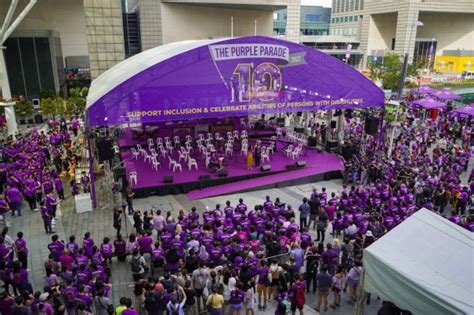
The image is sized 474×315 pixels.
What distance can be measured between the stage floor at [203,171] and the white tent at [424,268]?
10909mm

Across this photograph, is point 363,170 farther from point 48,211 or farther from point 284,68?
point 48,211

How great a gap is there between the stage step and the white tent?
399 inches

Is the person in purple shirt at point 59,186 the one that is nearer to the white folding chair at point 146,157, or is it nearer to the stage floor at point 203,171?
the stage floor at point 203,171

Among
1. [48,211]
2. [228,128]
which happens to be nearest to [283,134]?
[228,128]

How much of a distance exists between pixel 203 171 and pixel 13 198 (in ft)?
26.6

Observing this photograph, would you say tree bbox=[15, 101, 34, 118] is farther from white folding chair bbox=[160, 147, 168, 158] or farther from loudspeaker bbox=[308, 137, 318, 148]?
loudspeaker bbox=[308, 137, 318, 148]

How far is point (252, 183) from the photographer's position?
17922 millimetres

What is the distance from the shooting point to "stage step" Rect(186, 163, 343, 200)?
17.0 m

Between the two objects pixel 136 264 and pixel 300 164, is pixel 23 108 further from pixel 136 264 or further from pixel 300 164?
pixel 136 264

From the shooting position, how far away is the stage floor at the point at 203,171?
1695cm

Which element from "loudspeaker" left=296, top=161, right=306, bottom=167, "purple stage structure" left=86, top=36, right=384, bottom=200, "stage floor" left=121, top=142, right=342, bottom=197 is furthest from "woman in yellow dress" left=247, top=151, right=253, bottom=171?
"loudspeaker" left=296, top=161, right=306, bottom=167

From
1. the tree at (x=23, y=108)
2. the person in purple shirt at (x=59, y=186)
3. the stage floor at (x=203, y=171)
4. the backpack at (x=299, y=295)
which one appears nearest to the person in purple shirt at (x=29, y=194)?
the person in purple shirt at (x=59, y=186)

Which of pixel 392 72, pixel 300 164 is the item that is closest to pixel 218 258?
pixel 300 164

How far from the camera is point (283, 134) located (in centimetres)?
2553
